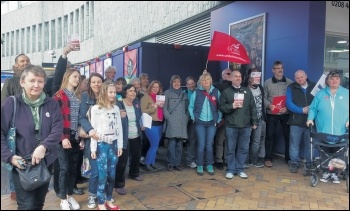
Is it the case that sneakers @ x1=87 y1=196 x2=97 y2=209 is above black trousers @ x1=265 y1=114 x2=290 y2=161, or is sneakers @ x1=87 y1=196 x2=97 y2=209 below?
below

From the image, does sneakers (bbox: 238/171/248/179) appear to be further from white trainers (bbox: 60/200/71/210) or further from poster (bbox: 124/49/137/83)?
poster (bbox: 124/49/137/83)

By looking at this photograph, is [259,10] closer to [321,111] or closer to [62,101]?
[321,111]

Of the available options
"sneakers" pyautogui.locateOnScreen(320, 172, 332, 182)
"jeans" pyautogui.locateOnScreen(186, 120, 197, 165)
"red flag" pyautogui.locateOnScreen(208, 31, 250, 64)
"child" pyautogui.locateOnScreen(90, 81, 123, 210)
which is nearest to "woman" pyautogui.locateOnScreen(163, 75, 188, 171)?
"jeans" pyautogui.locateOnScreen(186, 120, 197, 165)

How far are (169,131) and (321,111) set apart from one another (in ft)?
8.13

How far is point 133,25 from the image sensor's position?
1532 centimetres

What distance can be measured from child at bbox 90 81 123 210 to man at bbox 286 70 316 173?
3.27 meters

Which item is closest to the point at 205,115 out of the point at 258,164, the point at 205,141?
the point at 205,141

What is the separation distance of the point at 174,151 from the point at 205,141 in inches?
24.3

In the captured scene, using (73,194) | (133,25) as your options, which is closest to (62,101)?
(73,194)

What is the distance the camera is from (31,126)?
3.05 m

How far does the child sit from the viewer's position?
4.06 m

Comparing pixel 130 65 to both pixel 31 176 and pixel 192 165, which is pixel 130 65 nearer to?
pixel 192 165

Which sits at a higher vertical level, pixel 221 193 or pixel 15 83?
pixel 15 83

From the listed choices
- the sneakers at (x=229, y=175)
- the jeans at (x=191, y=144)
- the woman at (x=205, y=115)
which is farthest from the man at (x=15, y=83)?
the sneakers at (x=229, y=175)
